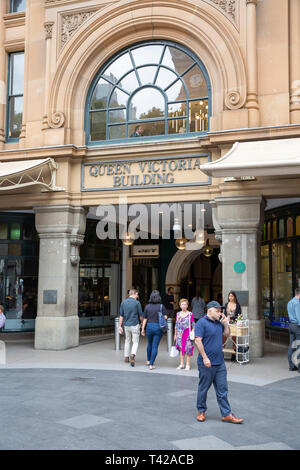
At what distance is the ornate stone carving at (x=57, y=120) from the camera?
14375 mm

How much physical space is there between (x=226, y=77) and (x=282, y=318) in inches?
287

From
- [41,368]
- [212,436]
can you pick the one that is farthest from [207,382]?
[41,368]

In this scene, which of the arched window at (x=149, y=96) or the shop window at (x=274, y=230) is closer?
the arched window at (x=149, y=96)

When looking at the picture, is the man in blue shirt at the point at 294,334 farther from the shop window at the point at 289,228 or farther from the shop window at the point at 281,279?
the shop window at the point at 289,228

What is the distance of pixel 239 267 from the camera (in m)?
12.4

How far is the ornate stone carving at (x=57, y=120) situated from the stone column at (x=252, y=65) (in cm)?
535

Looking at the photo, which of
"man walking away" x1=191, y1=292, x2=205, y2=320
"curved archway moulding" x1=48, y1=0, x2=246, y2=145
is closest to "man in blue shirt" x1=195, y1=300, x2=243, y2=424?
"curved archway moulding" x1=48, y1=0, x2=246, y2=145

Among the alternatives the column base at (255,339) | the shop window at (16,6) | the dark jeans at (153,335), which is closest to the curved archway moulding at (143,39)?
the shop window at (16,6)

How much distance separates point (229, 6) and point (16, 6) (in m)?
7.53

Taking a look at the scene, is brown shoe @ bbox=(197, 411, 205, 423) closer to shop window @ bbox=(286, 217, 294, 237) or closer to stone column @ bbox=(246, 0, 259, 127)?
stone column @ bbox=(246, 0, 259, 127)

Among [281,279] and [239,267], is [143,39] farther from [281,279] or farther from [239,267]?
[281,279]

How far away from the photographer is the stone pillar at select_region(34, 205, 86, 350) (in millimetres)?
13905

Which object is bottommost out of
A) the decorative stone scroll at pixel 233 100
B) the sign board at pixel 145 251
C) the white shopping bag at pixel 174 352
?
the white shopping bag at pixel 174 352
